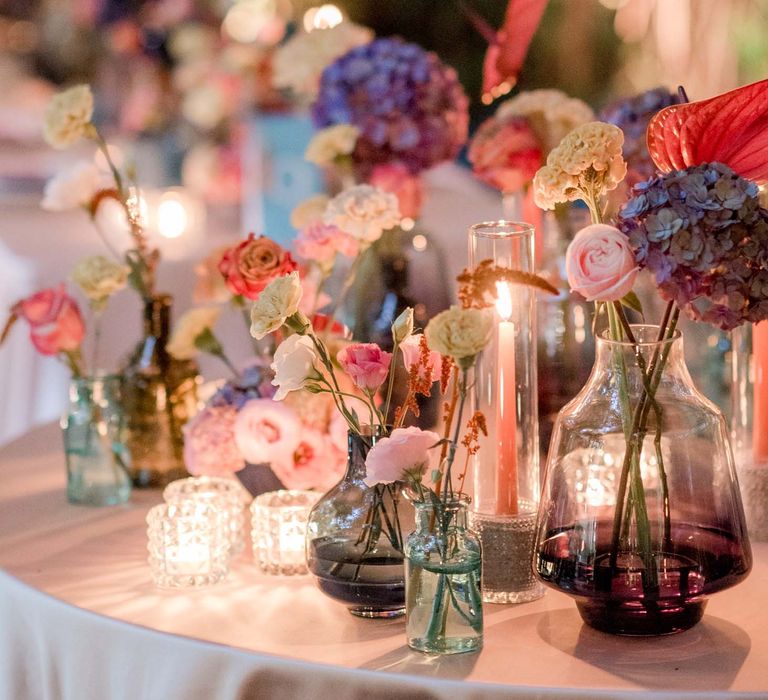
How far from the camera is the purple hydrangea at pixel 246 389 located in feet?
4.61

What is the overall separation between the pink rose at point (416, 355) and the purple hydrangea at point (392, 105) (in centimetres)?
70

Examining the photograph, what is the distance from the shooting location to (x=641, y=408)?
1010mm

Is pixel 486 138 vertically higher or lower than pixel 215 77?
lower

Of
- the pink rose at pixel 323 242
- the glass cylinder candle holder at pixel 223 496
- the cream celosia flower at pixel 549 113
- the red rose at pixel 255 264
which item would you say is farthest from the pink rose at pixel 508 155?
the glass cylinder candle holder at pixel 223 496

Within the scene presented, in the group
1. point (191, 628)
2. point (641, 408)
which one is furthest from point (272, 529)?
point (641, 408)

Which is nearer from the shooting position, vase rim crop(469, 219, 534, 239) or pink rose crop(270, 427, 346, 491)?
vase rim crop(469, 219, 534, 239)

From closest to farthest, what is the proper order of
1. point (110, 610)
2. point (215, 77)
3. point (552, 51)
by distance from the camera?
point (110, 610) < point (552, 51) < point (215, 77)

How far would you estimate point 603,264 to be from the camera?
0.94 meters

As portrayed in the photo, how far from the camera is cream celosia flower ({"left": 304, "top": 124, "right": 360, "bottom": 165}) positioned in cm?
156

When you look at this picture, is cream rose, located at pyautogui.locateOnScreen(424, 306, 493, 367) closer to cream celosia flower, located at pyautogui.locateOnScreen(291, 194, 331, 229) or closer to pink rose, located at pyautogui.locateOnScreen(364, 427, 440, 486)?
pink rose, located at pyautogui.locateOnScreen(364, 427, 440, 486)

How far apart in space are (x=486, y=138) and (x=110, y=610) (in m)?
0.79

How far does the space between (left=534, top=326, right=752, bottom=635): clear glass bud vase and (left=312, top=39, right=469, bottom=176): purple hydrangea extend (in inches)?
29.8

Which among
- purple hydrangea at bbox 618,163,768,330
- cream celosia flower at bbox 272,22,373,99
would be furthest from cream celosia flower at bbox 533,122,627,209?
cream celosia flower at bbox 272,22,373,99

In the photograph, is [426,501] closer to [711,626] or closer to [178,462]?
[711,626]
